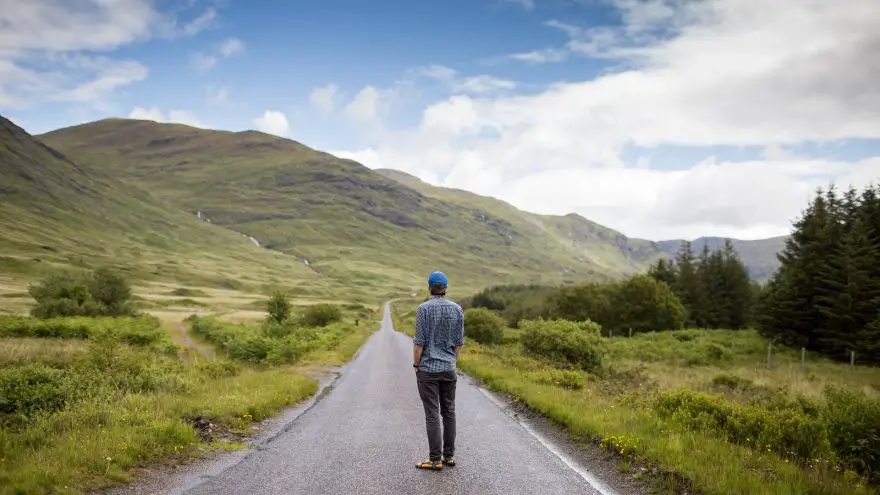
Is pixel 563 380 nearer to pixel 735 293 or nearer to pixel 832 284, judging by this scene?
pixel 832 284

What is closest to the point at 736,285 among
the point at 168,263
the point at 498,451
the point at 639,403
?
the point at 639,403

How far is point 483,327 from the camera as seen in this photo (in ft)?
166

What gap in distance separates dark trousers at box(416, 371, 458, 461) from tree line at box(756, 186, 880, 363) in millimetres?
38492

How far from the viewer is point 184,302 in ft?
362

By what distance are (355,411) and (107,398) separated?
5.75 metres

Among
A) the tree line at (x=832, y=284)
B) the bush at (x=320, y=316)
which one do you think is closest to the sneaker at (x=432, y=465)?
the tree line at (x=832, y=284)

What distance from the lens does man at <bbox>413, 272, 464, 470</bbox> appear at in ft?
28.8

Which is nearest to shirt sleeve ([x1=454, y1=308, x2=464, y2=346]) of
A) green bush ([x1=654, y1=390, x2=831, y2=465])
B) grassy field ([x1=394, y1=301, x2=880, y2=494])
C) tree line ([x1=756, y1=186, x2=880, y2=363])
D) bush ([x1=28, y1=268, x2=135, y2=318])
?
grassy field ([x1=394, y1=301, x2=880, y2=494])

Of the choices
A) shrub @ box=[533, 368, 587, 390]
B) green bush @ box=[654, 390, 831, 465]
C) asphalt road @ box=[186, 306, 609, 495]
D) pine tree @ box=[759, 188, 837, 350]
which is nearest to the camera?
asphalt road @ box=[186, 306, 609, 495]

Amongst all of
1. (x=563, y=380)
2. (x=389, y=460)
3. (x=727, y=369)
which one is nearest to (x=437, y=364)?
(x=389, y=460)

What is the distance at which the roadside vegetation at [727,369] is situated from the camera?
28.3 ft

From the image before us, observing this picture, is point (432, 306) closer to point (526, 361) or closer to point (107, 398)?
point (107, 398)

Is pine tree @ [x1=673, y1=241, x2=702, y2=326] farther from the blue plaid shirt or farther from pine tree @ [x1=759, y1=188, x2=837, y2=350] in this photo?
the blue plaid shirt

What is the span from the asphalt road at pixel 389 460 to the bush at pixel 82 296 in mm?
52566
